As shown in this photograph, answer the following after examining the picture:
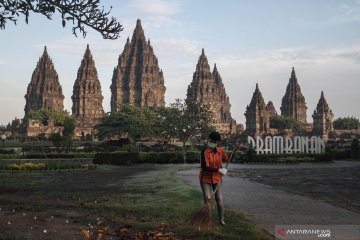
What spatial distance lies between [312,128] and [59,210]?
155816mm

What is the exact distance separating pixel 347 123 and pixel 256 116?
66.9 metres

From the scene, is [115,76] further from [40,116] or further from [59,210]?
[59,210]

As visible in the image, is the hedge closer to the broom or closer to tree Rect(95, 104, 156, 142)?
the broom

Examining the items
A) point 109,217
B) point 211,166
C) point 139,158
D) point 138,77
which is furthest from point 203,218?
point 138,77

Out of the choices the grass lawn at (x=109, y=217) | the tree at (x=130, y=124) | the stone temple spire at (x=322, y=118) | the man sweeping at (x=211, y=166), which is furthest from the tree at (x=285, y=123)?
the man sweeping at (x=211, y=166)

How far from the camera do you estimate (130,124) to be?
7550cm

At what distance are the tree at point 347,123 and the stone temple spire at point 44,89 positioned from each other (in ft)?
367

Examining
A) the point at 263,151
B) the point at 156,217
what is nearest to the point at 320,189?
the point at 156,217

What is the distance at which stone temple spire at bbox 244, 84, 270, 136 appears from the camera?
12912 centimetres

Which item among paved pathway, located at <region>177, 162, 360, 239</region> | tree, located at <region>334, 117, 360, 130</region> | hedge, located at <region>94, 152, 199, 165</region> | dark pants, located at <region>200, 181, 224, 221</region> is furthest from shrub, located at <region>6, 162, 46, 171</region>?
tree, located at <region>334, 117, 360, 130</region>

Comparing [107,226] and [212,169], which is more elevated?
Result: [212,169]

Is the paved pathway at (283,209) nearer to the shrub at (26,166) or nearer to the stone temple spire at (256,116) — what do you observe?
the shrub at (26,166)

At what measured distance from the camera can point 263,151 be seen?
146ft

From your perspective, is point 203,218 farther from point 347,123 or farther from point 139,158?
point 347,123
